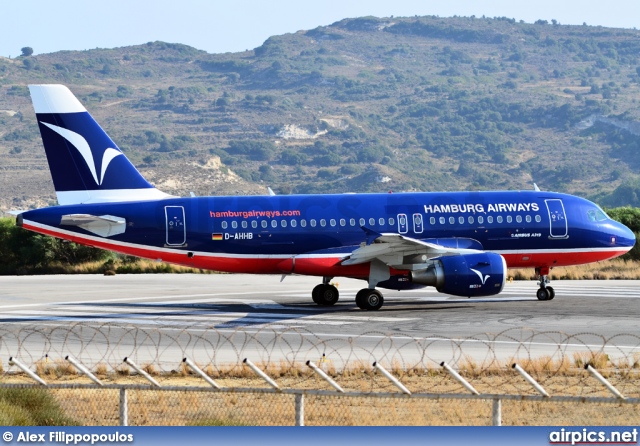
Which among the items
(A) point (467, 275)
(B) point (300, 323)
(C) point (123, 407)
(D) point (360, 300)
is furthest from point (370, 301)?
(C) point (123, 407)

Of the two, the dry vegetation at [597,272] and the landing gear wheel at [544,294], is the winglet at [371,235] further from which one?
the dry vegetation at [597,272]

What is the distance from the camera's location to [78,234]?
3616 cm

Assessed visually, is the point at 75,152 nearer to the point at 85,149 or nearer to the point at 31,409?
the point at 85,149

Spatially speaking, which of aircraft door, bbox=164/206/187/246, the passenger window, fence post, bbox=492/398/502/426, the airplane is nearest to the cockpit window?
the airplane

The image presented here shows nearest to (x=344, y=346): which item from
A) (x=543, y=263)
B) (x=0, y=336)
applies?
(x=0, y=336)

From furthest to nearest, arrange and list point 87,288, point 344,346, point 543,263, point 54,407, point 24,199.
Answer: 1. point 24,199
2. point 87,288
3. point 543,263
4. point 344,346
5. point 54,407

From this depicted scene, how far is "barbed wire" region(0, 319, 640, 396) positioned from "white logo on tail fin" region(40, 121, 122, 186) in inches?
241

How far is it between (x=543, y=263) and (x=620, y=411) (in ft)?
70.0

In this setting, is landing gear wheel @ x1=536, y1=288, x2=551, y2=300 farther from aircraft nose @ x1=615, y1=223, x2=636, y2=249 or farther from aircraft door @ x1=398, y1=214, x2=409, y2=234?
aircraft door @ x1=398, y1=214, x2=409, y2=234

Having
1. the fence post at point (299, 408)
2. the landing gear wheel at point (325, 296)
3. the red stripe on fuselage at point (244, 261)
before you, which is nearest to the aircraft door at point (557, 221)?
the red stripe on fuselage at point (244, 261)

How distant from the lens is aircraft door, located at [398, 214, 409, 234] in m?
37.5

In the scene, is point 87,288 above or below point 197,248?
below

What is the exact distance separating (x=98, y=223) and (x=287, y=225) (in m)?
6.44

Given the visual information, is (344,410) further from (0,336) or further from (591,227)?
(591,227)
